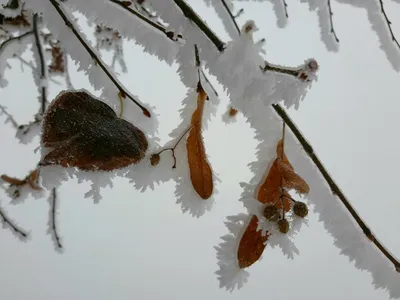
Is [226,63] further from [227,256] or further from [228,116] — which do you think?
[228,116]

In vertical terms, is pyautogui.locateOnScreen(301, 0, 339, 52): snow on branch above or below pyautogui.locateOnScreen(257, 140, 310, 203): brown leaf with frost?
above

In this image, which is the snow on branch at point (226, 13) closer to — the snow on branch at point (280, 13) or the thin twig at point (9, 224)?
the snow on branch at point (280, 13)

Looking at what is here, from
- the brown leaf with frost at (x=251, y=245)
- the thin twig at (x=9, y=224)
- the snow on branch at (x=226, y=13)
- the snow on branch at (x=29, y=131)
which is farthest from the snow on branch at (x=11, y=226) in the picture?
the brown leaf with frost at (x=251, y=245)

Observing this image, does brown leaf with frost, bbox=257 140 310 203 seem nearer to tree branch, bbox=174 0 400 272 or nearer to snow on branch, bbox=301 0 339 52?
tree branch, bbox=174 0 400 272

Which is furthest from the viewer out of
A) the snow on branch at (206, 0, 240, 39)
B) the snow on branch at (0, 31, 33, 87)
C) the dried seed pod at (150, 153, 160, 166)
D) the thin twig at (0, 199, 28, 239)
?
the thin twig at (0, 199, 28, 239)

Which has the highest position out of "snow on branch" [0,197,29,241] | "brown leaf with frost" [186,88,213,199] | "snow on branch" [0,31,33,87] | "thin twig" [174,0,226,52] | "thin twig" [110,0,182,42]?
"thin twig" [174,0,226,52]

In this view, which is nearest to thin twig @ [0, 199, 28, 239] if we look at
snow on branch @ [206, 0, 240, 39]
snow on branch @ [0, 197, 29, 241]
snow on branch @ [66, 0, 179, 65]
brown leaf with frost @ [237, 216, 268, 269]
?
snow on branch @ [0, 197, 29, 241]
